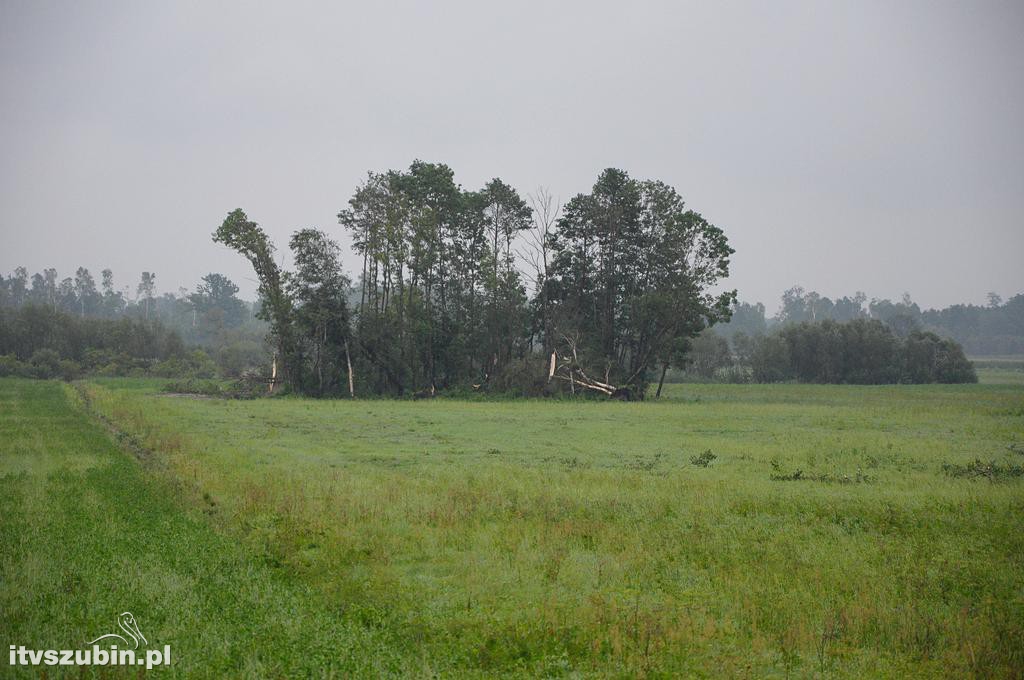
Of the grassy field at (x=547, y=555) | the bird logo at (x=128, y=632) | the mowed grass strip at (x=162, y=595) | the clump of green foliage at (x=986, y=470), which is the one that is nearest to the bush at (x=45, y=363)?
the grassy field at (x=547, y=555)

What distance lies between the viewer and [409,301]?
4716cm

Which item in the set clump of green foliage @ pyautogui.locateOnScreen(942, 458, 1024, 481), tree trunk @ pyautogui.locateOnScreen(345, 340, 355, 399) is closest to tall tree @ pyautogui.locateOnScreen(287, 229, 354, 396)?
tree trunk @ pyautogui.locateOnScreen(345, 340, 355, 399)

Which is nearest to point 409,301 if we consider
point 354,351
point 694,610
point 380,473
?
point 354,351

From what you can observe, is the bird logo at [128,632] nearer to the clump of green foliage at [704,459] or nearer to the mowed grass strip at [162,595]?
the mowed grass strip at [162,595]

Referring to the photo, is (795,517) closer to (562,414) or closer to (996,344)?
(562,414)

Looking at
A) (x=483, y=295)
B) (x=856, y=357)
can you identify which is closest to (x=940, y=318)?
(x=856, y=357)

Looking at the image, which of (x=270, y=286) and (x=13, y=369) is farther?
(x=13, y=369)

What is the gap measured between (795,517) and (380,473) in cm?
917

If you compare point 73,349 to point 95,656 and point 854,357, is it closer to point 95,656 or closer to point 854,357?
point 95,656

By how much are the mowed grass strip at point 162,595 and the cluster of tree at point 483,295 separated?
3391cm

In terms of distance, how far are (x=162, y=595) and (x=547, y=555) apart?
4.95 meters

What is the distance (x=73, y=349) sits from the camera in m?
68.1

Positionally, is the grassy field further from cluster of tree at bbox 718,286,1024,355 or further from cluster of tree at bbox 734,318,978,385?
cluster of tree at bbox 718,286,1024,355

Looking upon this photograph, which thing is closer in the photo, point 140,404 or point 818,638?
point 818,638
